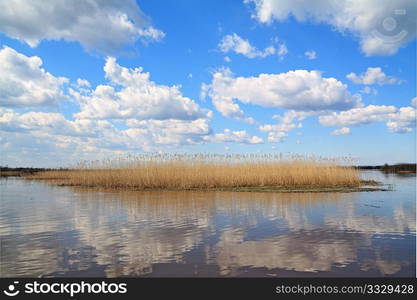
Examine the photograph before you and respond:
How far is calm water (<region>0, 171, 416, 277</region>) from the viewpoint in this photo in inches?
205

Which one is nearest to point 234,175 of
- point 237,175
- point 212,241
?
point 237,175

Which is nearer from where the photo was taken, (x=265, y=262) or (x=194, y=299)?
(x=194, y=299)

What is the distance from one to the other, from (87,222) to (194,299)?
5601 mm

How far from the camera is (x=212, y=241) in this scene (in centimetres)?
678

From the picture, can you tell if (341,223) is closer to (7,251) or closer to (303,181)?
(7,251)

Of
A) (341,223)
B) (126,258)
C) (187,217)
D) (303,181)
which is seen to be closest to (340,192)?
(303,181)

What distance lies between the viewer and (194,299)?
14.4 ft

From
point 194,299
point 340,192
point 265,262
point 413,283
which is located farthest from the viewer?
point 340,192

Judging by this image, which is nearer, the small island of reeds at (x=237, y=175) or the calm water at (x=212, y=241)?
the calm water at (x=212, y=241)

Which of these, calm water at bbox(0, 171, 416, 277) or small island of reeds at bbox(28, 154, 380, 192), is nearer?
calm water at bbox(0, 171, 416, 277)

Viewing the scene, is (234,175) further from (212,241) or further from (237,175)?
(212,241)

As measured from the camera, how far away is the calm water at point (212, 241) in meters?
5.21

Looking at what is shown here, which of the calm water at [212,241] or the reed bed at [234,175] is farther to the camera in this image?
the reed bed at [234,175]

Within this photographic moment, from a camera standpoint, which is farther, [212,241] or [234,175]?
[234,175]
